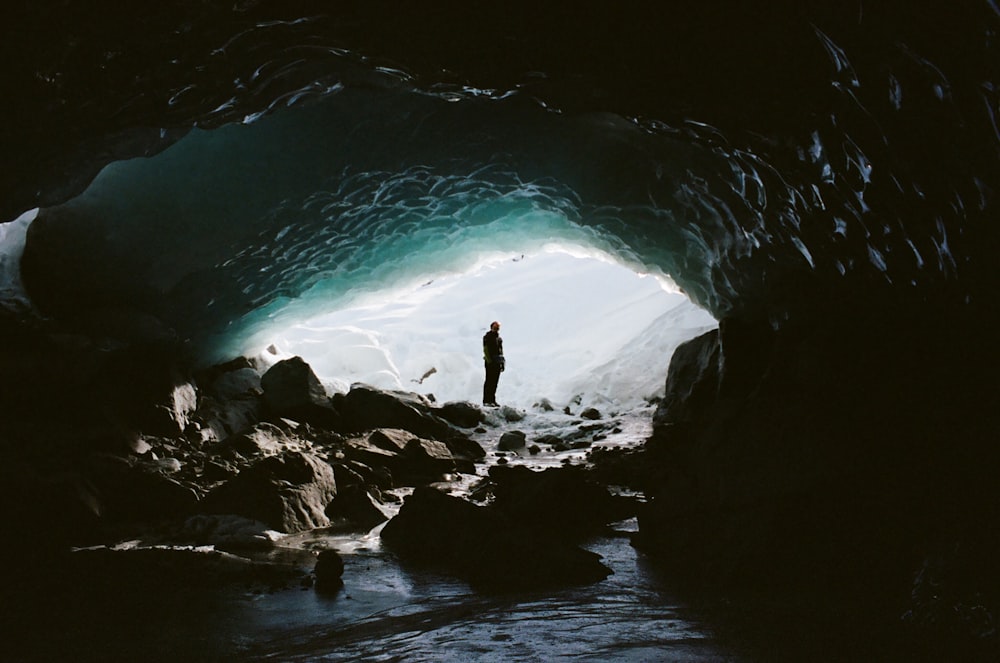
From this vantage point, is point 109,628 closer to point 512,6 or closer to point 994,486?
point 512,6

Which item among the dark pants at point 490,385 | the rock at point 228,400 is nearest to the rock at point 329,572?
the rock at point 228,400

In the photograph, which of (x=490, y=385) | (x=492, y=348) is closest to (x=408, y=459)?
(x=492, y=348)

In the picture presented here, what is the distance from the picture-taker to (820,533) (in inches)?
131

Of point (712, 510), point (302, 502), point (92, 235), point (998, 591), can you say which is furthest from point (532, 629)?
point (92, 235)

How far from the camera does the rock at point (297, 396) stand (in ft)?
29.7

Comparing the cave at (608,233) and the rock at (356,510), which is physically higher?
the cave at (608,233)

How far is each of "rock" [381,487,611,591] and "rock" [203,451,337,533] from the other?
0.71 metres

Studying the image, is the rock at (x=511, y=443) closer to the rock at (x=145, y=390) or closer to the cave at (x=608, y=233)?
the cave at (x=608, y=233)

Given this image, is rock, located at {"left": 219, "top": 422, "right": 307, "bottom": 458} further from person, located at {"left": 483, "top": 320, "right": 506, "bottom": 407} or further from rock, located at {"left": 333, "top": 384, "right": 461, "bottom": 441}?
person, located at {"left": 483, "top": 320, "right": 506, "bottom": 407}

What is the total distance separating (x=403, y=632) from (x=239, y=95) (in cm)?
322

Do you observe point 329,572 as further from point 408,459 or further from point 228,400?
point 228,400

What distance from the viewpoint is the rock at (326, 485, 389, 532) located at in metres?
4.59

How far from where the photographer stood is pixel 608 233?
7.47 metres

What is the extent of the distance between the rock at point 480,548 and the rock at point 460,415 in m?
6.37
